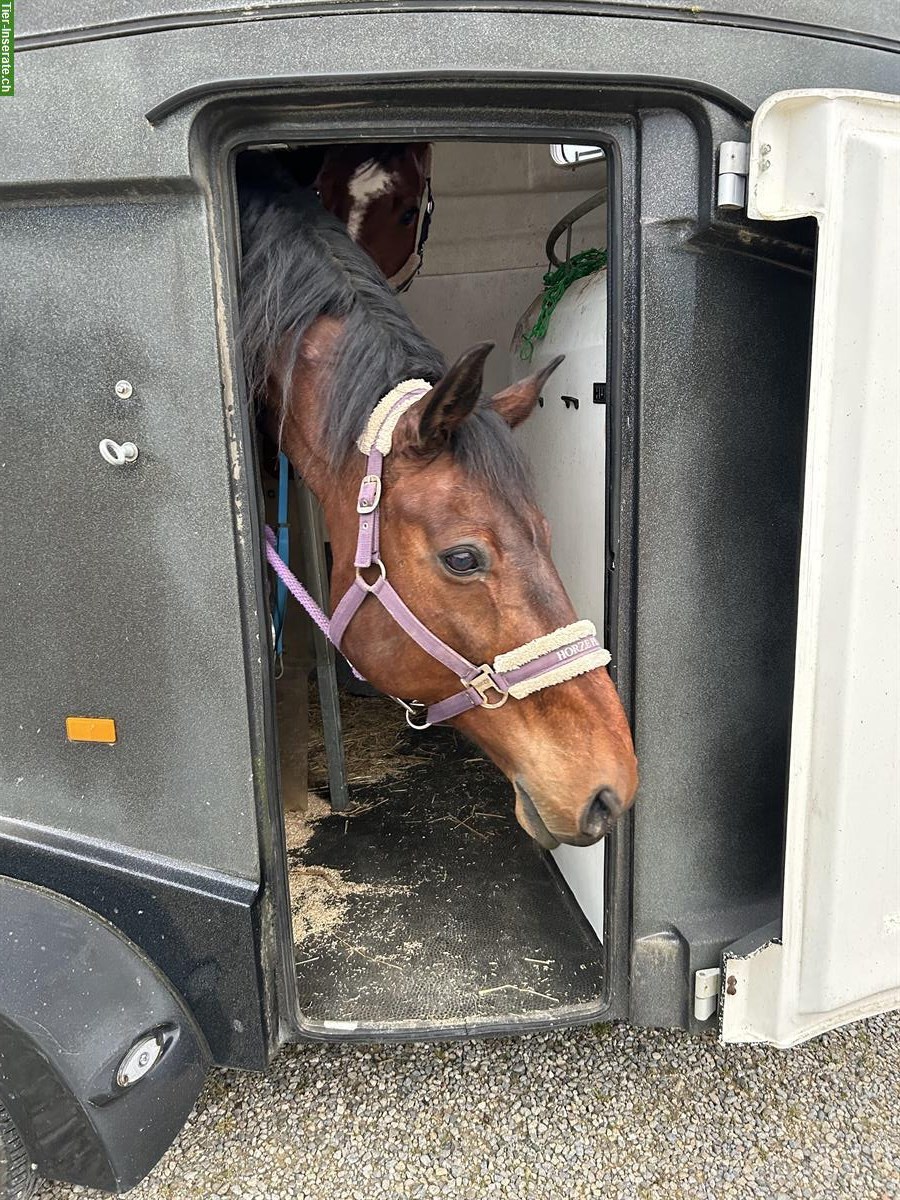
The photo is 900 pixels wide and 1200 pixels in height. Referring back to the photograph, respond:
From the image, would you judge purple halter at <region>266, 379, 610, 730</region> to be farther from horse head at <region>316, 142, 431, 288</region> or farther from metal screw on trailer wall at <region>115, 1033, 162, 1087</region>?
horse head at <region>316, 142, 431, 288</region>

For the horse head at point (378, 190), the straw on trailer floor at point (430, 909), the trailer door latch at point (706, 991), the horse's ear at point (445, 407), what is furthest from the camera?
the horse head at point (378, 190)

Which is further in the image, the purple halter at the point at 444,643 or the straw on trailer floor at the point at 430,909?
the straw on trailer floor at the point at 430,909

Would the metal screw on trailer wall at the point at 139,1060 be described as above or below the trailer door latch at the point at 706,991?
above

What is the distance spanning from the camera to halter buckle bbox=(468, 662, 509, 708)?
1.35 metres

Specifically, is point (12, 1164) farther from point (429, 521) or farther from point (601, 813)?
point (429, 521)

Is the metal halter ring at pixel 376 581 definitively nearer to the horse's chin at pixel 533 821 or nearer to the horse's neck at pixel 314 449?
the horse's neck at pixel 314 449

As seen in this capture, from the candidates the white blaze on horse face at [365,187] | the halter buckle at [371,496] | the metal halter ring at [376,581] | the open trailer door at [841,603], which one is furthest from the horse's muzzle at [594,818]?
the white blaze on horse face at [365,187]

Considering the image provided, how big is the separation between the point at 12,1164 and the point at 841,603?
1.94 metres

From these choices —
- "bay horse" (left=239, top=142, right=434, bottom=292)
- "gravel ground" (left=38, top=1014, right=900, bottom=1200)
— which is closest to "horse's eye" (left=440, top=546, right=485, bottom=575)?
"bay horse" (left=239, top=142, right=434, bottom=292)

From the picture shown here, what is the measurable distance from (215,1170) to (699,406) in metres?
1.96

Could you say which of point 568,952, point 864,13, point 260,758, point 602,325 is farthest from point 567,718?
point 864,13

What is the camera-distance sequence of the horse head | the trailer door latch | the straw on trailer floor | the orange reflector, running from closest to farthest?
the orange reflector < the trailer door latch < the straw on trailer floor < the horse head

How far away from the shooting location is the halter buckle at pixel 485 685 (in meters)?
1.35

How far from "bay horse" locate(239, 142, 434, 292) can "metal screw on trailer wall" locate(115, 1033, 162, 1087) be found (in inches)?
71.4
